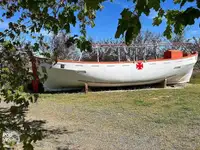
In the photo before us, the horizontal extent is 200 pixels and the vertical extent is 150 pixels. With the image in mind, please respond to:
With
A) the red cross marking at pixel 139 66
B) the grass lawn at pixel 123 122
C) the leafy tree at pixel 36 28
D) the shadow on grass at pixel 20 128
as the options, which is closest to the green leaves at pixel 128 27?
the leafy tree at pixel 36 28

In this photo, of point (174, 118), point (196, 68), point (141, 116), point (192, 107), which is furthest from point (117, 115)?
point (196, 68)

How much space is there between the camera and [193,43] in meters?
20.7

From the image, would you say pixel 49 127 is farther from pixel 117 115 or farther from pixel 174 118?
pixel 174 118

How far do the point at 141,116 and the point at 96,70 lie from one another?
5.94m

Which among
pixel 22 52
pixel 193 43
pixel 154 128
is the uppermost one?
pixel 193 43

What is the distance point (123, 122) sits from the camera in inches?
289

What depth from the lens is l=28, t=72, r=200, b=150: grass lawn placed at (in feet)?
18.6

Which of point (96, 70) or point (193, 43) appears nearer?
point (96, 70)

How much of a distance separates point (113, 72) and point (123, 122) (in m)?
6.66

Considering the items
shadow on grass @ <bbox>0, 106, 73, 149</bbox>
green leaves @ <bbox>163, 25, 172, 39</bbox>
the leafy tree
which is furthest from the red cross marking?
shadow on grass @ <bbox>0, 106, 73, 149</bbox>

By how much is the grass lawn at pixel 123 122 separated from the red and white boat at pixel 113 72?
2106 mm

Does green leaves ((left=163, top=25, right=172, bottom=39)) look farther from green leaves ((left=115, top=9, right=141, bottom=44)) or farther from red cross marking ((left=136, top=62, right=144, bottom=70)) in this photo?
red cross marking ((left=136, top=62, right=144, bottom=70))

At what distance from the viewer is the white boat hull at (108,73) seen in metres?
13.4

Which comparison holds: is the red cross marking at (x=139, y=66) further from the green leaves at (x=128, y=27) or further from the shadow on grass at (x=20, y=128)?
the green leaves at (x=128, y=27)
